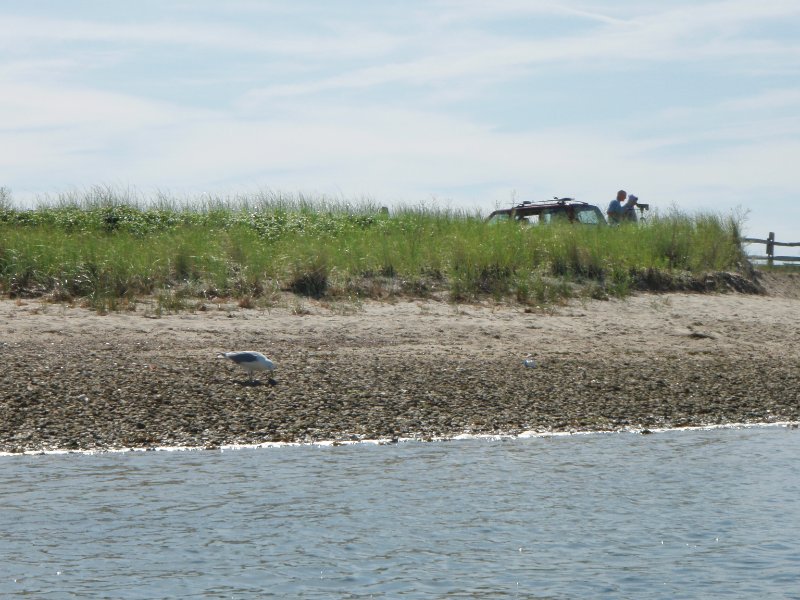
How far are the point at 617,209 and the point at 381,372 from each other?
1182cm

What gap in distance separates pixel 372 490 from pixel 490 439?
2.03 metres

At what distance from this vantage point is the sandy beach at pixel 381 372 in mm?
10898

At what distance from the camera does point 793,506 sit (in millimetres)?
9250

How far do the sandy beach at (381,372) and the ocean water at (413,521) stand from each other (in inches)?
30.7

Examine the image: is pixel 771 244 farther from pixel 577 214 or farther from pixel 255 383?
pixel 255 383

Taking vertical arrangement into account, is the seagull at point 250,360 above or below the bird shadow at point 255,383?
above

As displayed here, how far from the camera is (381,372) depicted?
13.0 m

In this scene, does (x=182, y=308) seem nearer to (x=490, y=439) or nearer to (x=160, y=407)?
(x=160, y=407)

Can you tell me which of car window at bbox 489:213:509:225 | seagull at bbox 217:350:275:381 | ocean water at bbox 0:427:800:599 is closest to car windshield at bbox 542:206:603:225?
car window at bbox 489:213:509:225

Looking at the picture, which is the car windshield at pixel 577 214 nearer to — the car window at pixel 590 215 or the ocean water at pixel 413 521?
the car window at pixel 590 215

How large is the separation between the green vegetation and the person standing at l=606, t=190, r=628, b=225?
1315mm

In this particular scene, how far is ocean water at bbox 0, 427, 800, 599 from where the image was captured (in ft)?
22.9

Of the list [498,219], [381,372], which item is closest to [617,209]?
[498,219]

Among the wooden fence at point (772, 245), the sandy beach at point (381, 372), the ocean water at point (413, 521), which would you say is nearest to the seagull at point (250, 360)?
the sandy beach at point (381, 372)
